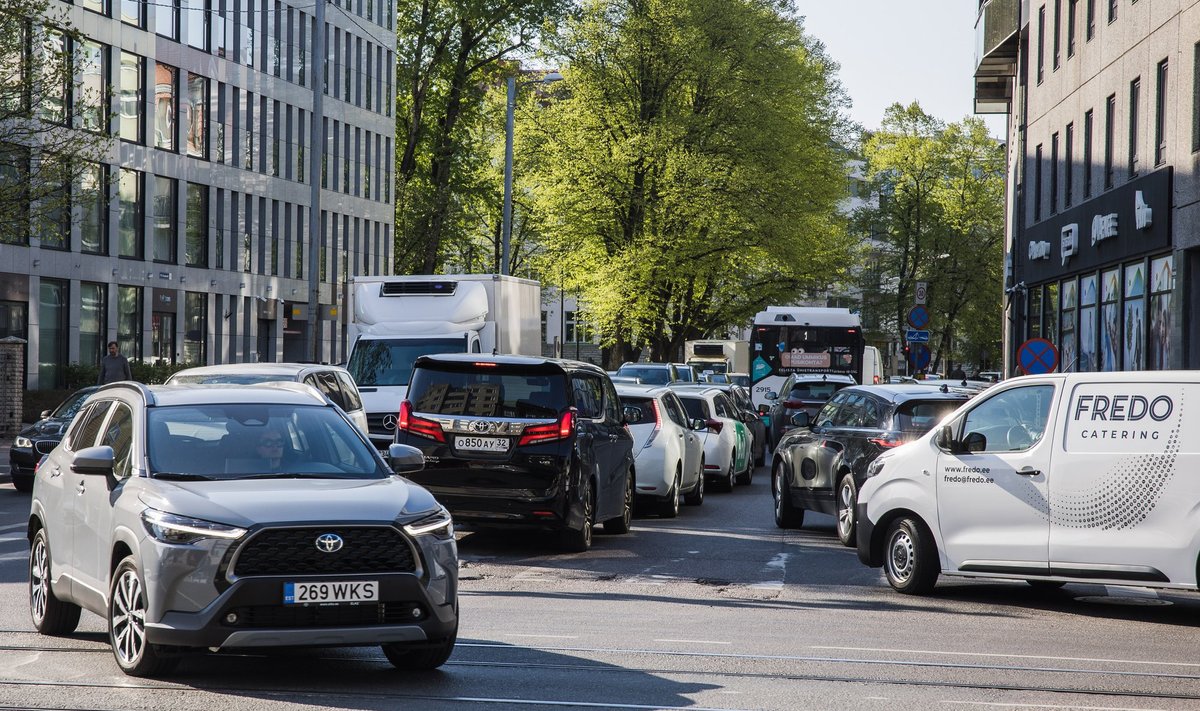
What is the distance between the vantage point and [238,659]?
29.3 ft

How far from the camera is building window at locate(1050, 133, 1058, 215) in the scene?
38.1m

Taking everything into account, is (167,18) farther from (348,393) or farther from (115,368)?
(348,393)

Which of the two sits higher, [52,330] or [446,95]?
[446,95]

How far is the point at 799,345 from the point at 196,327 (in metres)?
22.1

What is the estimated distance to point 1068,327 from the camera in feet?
120

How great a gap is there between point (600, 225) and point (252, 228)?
12596 millimetres

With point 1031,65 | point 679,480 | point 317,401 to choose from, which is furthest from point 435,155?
point 317,401

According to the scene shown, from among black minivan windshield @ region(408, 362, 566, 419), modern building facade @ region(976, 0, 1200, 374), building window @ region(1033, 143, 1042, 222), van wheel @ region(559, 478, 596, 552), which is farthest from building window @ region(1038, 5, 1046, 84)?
black minivan windshield @ region(408, 362, 566, 419)

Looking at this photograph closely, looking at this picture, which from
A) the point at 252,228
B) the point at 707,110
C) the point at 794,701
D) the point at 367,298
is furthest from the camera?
the point at 252,228

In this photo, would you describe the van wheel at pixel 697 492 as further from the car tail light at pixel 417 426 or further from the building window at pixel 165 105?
the building window at pixel 165 105

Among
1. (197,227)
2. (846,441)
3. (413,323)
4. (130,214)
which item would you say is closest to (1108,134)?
(413,323)

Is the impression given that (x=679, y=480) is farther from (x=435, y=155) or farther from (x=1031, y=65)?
(x=435, y=155)

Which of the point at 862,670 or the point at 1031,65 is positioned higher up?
the point at 1031,65

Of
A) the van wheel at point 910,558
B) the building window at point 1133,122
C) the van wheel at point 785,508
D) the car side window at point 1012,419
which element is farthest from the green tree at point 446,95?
the car side window at point 1012,419
